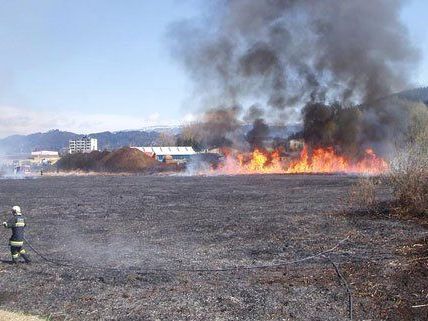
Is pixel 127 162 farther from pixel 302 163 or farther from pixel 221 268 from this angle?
pixel 221 268

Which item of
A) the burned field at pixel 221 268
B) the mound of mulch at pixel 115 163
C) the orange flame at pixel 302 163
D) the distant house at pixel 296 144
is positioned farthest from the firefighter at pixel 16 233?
the mound of mulch at pixel 115 163

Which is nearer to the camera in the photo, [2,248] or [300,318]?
[300,318]

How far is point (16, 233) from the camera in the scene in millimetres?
11484

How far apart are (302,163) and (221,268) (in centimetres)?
4635

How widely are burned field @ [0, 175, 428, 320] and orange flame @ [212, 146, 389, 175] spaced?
34588 millimetres

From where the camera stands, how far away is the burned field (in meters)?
8.30

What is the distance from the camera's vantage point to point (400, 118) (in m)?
54.3

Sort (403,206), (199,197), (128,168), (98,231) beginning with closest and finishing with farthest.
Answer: (98,231)
(403,206)
(199,197)
(128,168)

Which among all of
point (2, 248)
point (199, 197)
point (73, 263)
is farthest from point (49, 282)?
point (199, 197)

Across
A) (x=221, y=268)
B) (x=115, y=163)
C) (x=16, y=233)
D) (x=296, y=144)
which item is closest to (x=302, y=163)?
(x=296, y=144)

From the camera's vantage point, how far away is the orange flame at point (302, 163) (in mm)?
52938

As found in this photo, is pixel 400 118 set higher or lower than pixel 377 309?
higher

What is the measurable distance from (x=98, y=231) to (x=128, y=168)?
5778cm

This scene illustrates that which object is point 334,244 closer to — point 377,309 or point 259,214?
point 377,309
